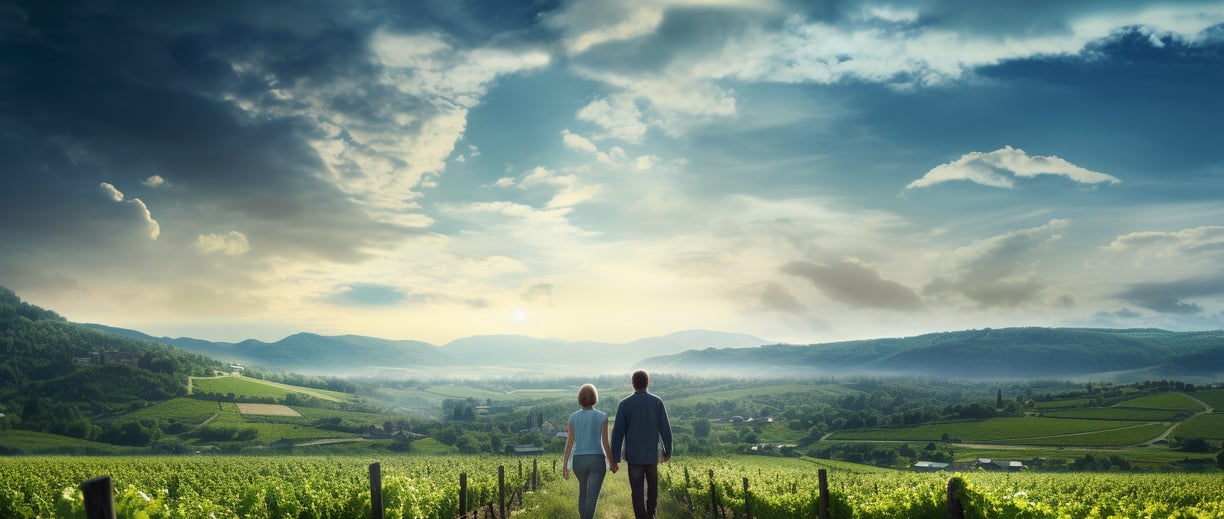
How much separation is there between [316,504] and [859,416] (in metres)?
174

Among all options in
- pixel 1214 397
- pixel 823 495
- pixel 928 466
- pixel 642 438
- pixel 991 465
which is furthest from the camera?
pixel 1214 397

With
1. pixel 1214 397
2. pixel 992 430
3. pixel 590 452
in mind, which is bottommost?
pixel 992 430

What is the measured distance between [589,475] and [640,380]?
5.89 ft

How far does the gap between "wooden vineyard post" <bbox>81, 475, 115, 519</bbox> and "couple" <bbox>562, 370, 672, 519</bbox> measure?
7504 mm

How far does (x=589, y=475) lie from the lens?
447 inches

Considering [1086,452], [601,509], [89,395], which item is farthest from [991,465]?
[89,395]

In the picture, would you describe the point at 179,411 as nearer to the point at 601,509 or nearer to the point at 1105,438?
the point at 601,509

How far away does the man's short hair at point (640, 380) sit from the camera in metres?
11.3

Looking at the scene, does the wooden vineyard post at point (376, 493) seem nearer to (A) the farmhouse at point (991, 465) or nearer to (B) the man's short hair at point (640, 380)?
(B) the man's short hair at point (640, 380)

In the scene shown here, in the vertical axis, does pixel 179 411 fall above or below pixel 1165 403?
above

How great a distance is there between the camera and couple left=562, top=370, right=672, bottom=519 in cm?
1124

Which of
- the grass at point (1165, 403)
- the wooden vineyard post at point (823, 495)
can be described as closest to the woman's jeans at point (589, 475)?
the wooden vineyard post at point (823, 495)

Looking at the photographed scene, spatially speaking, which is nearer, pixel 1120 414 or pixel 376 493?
pixel 376 493

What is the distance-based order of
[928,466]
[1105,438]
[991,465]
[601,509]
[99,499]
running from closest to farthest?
[99,499] → [601,509] → [928,466] → [991,465] → [1105,438]
